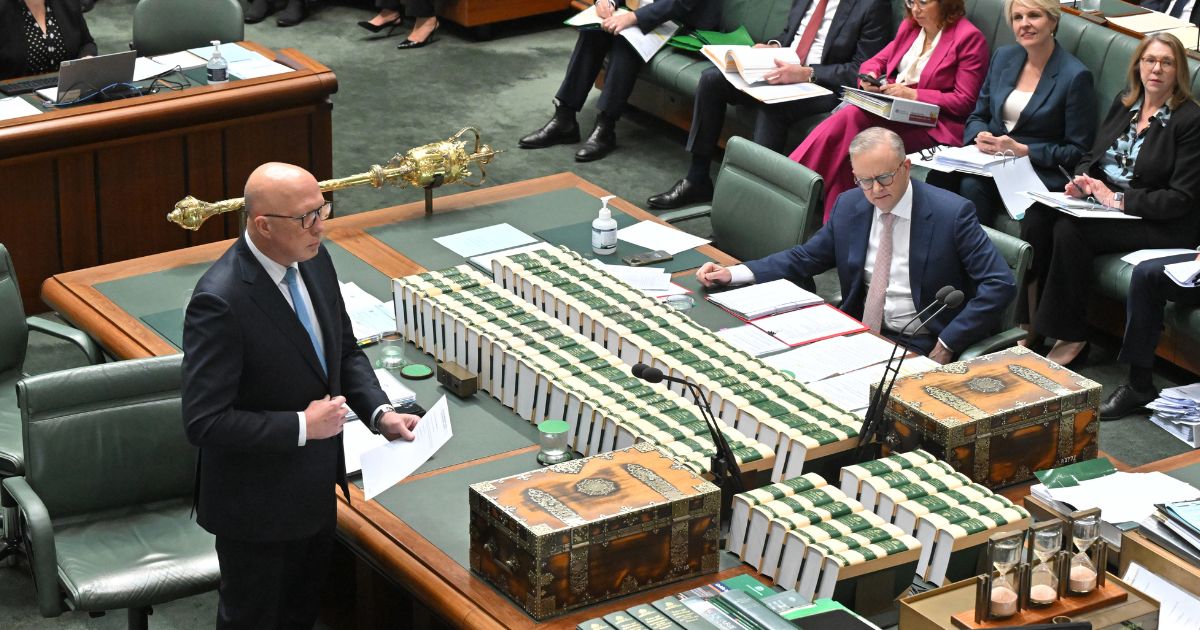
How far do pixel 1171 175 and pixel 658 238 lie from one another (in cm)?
206

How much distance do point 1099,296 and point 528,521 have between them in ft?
12.3

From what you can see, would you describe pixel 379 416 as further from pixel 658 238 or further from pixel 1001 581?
pixel 658 238

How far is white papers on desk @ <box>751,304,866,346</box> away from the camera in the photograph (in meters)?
4.73

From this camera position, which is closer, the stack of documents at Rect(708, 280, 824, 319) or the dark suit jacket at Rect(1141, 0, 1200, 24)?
the stack of documents at Rect(708, 280, 824, 319)

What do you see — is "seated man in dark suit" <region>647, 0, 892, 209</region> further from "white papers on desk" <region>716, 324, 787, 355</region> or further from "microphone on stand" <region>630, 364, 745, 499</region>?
"microphone on stand" <region>630, 364, 745, 499</region>

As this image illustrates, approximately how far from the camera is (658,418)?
12.8 ft

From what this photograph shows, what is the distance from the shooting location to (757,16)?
805cm

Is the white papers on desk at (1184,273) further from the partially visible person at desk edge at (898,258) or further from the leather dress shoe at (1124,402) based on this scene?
the partially visible person at desk edge at (898,258)

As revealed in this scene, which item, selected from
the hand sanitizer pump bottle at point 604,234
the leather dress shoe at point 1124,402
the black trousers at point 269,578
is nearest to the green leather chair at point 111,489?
the black trousers at point 269,578

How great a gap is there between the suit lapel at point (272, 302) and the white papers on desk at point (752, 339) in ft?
4.86

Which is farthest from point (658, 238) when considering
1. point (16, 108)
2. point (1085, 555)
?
point (16, 108)

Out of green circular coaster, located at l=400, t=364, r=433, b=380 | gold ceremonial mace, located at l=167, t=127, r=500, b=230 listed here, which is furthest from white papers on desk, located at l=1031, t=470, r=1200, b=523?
gold ceremonial mace, located at l=167, t=127, r=500, b=230

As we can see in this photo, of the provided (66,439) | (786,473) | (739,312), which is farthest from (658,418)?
(66,439)

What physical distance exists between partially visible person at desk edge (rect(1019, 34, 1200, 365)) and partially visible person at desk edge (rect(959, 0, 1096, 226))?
0.68ft
